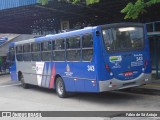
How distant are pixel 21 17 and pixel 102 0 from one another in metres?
9.59

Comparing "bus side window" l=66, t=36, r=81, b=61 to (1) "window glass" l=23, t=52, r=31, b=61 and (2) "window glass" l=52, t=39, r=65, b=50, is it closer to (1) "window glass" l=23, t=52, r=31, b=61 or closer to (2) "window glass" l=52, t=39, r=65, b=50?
(2) "window glass" l=52, t=39, r=65, b=50

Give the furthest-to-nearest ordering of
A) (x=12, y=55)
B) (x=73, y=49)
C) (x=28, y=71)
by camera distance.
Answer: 1. (x=12, y=55)
2. (x=28, y=71)
3. (x=73, y=49)

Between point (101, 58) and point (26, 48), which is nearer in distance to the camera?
point (101, 58)

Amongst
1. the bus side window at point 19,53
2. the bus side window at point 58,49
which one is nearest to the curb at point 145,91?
the bus side window at point 58,49

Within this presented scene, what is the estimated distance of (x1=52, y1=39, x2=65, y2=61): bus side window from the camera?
14470 millimetres

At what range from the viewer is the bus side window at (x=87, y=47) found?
12.4m

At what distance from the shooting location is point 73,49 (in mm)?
13547

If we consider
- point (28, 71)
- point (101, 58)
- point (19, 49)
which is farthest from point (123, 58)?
point (19, 49)

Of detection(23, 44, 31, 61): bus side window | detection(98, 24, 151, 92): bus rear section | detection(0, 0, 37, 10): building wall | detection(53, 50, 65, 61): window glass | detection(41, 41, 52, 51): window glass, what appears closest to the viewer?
detection(98, 24, 151, 92): bus rear section

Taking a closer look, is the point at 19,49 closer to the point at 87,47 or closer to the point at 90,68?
the point at 87,47

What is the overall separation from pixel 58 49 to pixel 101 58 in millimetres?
3318

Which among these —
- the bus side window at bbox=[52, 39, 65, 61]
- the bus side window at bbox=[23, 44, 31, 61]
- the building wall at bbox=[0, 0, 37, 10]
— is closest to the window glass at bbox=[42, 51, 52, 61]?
the bus side window at bbox=[52, 39, 65, 61]

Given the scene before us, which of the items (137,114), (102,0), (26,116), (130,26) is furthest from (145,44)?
(102,0)

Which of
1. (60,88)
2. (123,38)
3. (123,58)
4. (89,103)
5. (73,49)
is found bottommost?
(89,103)
